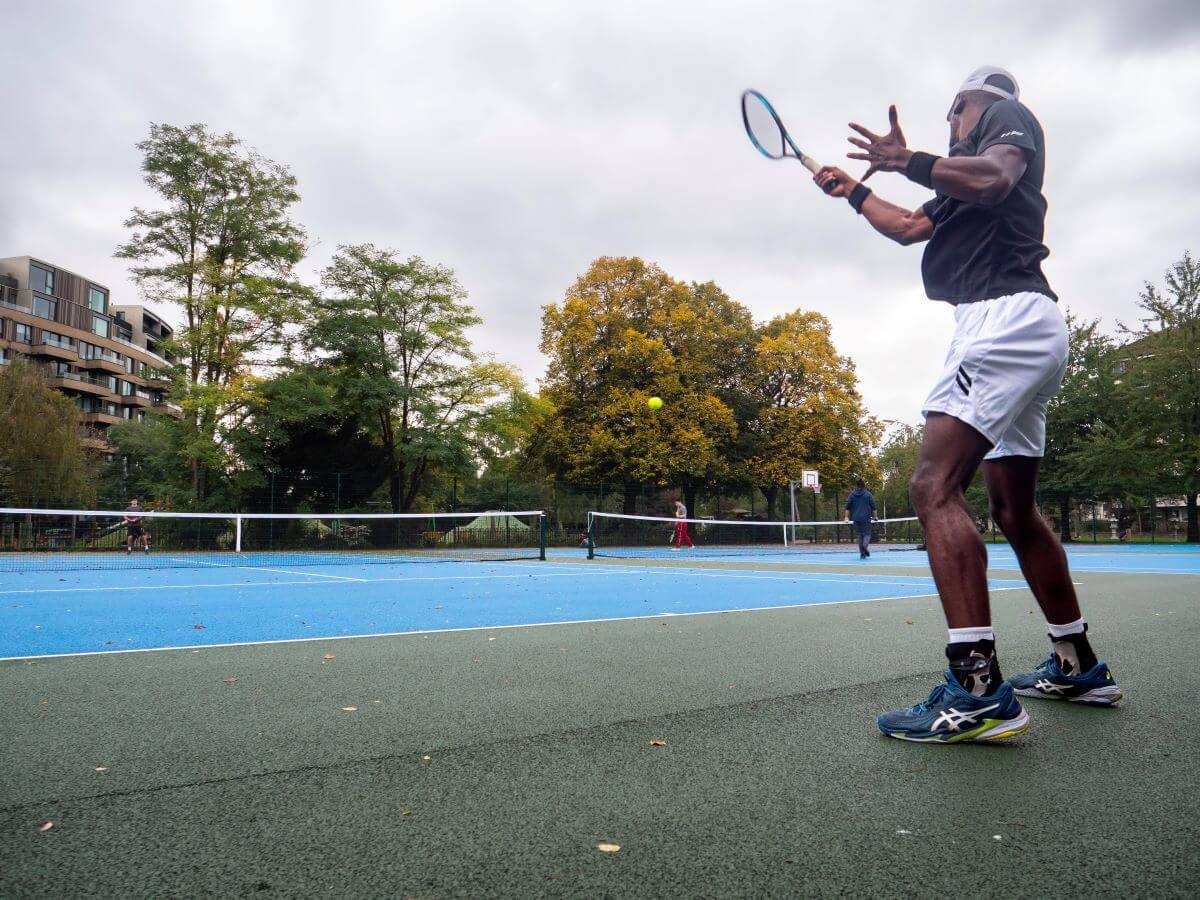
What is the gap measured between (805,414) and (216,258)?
25.8 metres

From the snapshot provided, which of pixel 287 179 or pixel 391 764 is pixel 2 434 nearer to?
pixel 287 179

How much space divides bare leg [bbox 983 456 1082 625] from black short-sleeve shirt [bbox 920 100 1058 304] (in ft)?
2.19

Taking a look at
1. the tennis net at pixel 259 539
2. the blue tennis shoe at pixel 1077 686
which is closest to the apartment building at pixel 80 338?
the tennis net at pixel 259 539

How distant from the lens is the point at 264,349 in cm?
2961

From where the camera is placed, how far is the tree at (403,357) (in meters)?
31.2

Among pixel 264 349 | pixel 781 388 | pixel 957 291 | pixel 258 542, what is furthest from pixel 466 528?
pixel 957 291

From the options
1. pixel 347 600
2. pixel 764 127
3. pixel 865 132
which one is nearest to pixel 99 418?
pixel 347 600

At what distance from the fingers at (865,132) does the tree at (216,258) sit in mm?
26710

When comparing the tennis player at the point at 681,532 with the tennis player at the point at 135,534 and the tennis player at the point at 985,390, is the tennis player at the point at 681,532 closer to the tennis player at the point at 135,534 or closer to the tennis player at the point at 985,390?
the tennis player at the point at 135,534

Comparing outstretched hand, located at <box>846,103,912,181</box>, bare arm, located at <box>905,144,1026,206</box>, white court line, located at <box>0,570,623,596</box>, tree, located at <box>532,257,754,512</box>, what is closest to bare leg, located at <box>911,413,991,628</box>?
bare arm, located at <box>905,144,1026,206</box>

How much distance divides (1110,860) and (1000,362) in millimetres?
1616

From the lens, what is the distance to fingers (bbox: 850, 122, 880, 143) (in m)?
3.36

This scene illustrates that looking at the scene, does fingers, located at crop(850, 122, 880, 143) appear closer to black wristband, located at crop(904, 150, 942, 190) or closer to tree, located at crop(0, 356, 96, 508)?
black wristband, located at crop(904, 150, 942, 190)

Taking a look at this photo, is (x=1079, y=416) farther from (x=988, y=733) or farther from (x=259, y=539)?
(x=988, y=733)
